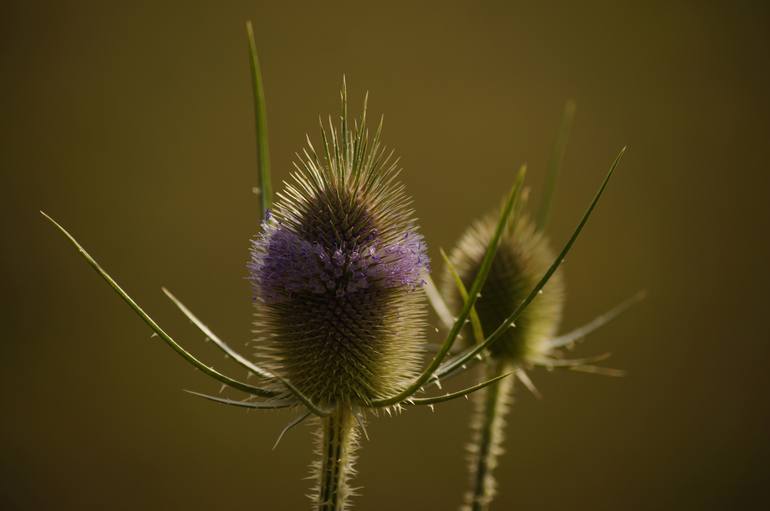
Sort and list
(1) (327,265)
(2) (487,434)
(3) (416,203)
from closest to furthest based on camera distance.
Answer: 1. (1) (327,265)
2. (2) (487,434)
3. (3) (416,203)

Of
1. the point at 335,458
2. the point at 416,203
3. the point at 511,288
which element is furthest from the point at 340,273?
Result: the point at 416,203

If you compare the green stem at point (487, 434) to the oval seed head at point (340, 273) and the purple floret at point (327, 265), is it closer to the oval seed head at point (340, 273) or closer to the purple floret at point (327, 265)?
the oval seed head at point (340, 273)

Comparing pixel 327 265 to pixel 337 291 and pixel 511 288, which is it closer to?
pixel 337 291

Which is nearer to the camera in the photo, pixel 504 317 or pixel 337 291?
pixel 337 291

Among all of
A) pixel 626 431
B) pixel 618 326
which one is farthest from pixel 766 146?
pixel 626 431

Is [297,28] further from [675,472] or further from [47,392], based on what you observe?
[675,472]

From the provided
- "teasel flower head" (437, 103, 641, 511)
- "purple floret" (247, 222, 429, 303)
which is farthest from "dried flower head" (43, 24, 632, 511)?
"teasel flower head" (437, 103, 641, 511)
